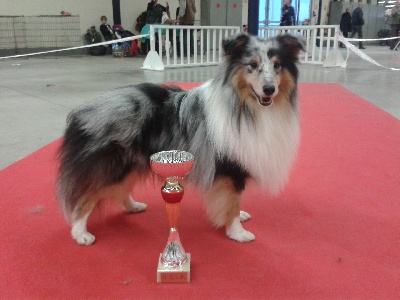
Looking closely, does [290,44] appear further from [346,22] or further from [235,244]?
[346,22]

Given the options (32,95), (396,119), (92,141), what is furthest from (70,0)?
(92,141)

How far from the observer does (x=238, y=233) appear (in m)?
2.37

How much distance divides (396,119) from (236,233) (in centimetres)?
387

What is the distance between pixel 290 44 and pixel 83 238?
69.3 inches

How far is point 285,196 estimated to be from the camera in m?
2.98

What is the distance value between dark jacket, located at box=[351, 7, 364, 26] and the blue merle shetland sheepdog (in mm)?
20028

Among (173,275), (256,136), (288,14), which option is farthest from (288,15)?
(173,275)

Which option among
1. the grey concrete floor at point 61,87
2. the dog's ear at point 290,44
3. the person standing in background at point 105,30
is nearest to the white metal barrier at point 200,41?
the grey concrete floor at point 61,87

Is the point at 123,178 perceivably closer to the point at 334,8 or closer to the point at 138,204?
the point at 138,204

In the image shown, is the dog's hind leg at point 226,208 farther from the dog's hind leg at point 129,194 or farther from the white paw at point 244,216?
the dog's hind leg at point 129,194

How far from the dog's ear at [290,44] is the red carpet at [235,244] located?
3.09 feet

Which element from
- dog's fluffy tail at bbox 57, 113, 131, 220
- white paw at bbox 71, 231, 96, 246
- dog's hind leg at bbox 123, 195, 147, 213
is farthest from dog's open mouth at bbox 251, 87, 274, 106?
white paw at bbox 71, 231, 96, 246

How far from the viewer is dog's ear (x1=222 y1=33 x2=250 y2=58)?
2.12 meters

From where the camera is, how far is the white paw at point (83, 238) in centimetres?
231
